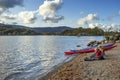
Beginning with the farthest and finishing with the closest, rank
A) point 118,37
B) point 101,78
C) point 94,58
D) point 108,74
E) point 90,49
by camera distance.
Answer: point 118,37 → point 90,49 → point 94,58 → point 108,74 → point 101,78

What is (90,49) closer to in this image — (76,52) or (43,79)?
(76,52)

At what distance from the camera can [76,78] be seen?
1986 cm

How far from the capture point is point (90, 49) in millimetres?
48688

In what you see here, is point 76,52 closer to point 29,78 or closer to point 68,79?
point 29,78

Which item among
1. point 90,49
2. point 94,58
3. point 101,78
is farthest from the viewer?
point 90,49

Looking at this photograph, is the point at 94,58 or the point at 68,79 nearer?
the point at 68,79

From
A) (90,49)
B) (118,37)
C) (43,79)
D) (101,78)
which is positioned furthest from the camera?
(118,37)

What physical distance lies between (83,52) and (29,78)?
1011 inches

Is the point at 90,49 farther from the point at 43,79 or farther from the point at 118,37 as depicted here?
the point at 118,37

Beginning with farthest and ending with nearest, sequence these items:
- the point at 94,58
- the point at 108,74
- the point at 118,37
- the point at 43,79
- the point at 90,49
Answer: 1. the point at 118,37
2. the point at 90,49
3. the point at 94,58
4. the point at 43,79
5. the point at 108,74

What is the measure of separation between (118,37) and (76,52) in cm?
4416

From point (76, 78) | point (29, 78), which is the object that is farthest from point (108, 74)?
point (29, 78)

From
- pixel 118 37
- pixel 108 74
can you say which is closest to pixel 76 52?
pixel 108 74

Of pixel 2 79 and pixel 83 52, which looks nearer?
pixel 2 79
